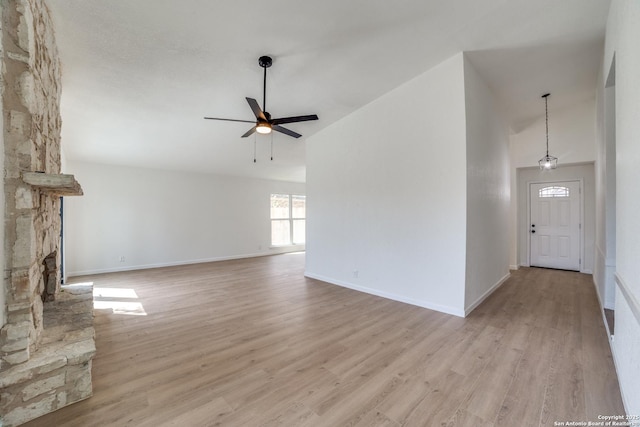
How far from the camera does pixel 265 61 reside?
122 inches

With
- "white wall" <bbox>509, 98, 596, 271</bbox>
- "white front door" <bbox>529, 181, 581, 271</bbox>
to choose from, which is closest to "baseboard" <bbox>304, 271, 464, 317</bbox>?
"white wall" <bbox>509, 98, 596, 271</bbox>

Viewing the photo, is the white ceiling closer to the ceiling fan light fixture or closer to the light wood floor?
the ceiling fan light fixture

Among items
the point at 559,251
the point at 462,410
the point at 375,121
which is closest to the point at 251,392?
the point at 462,410

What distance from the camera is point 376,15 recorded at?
8.58ft

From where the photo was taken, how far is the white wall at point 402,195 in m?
3.40

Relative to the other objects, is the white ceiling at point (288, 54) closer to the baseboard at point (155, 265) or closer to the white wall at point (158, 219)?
the white wall at point (158, 219)

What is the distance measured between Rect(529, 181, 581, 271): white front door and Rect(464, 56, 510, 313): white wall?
1.92 meters

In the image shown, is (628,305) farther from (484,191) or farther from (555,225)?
(555,225)

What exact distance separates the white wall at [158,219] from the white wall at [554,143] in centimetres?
682

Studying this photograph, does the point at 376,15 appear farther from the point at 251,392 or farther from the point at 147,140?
the point at 147,140

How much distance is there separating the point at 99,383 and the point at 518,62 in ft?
18.7

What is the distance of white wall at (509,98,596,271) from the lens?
518 centimetres

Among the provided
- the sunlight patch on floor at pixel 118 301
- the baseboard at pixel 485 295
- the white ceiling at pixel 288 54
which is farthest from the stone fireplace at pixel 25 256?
the baseboard at pixel 485 295

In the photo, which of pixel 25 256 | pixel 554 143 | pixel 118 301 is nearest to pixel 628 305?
pixel 25 256
